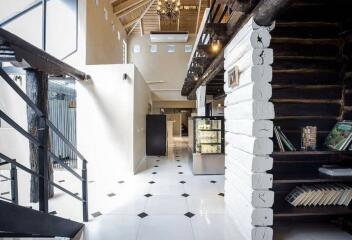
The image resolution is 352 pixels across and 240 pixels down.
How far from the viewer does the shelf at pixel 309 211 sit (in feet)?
8.80

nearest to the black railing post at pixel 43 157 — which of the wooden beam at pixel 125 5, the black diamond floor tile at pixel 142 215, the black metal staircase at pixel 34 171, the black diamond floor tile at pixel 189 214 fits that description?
the black metal staircase at pixel 34 171

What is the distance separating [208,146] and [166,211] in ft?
9.13

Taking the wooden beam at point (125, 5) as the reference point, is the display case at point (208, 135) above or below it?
below

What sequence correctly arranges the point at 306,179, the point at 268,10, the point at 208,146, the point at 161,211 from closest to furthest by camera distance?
the point at 268,10, the point at 306,179, the point at 161,211, the point at 208,146

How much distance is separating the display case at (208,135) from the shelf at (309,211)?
10.3 feet

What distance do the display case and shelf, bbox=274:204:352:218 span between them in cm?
313

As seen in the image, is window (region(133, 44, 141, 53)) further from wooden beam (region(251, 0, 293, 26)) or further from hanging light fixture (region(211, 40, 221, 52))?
wooden beam (region(251, 0, 293, 26))

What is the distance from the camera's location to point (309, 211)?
9.00 ft

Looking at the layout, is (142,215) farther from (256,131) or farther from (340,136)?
(340,136)

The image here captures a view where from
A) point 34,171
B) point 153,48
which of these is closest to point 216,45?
point 34,171

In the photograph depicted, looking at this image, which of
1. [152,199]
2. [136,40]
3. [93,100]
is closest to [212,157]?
[152,199]

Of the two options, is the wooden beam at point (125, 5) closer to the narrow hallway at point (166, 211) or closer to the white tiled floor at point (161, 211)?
the white tiled floor at point (161, 211)

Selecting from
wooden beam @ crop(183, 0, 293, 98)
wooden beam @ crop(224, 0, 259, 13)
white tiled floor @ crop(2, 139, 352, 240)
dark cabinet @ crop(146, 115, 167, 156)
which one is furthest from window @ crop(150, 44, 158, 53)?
wooden beam @ crop(224, 0, 259, 13)

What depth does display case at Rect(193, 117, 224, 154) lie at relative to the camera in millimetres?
5926
